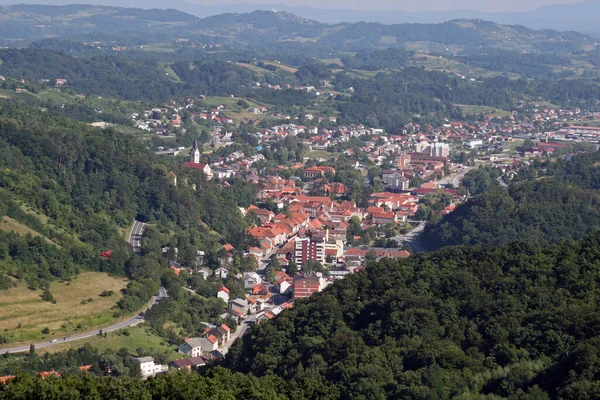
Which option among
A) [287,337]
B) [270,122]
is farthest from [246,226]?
[270,122]

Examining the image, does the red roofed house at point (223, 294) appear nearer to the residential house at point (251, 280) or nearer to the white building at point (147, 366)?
the residential house at point (251, 280)

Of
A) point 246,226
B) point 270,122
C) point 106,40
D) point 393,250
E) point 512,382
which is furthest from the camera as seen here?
point 106,40

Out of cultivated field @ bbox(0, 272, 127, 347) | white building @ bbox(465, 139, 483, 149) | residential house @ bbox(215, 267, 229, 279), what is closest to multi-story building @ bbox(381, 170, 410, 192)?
white building @ bbox(465, 139, 483, 149)

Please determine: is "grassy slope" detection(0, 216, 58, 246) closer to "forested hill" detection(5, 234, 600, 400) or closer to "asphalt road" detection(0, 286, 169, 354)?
"asphalt road" detection(0, 286, 169, 354)

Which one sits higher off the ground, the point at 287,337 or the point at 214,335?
the point at 287,337

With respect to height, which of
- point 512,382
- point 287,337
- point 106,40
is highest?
point 512,382

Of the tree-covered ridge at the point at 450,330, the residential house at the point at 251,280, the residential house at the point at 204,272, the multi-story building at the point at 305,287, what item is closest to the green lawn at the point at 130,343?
the tree-covered ridge at the point at 450,330

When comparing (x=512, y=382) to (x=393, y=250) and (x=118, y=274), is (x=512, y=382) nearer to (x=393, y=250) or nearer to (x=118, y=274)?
(x=118, y=274)

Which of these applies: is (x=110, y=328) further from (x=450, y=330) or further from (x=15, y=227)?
(x=450, y=330)
